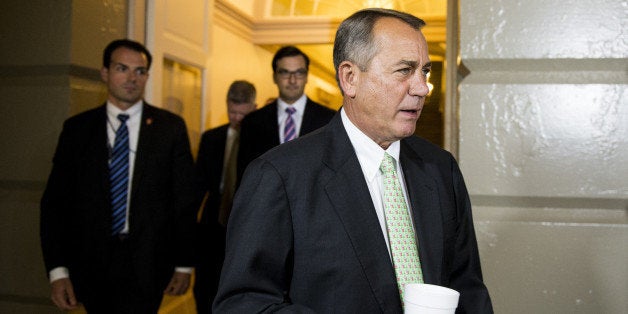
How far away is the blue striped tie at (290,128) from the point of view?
122 inches

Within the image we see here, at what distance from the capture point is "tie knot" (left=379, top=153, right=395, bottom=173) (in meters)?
1.40

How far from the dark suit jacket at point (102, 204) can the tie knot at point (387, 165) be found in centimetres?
143

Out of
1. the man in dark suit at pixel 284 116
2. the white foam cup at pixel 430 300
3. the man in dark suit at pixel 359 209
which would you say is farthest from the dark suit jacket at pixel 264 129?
the white foam cup at pixel 430 300

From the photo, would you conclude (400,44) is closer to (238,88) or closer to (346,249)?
(346,249)

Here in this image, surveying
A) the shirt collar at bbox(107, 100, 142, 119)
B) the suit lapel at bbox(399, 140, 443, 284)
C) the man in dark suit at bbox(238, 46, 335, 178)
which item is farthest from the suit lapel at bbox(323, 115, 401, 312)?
the man in dark suit at bbox(238, 46, 335, 178)

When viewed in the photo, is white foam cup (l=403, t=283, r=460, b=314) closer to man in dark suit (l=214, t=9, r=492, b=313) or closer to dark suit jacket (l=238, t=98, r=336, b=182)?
man in dark suit (l=214, t=9, r=492, b=313)

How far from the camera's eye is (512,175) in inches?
87.7

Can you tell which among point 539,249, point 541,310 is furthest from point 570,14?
point 541,310

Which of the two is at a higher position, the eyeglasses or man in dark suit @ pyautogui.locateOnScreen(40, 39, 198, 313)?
the eyeglasses

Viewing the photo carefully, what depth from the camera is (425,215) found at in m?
1.40

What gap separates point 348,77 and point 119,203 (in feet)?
4.81

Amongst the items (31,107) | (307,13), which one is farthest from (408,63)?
(307,13)

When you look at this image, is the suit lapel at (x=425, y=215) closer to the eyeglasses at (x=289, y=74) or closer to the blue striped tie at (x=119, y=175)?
the blue striped tie at (x=119, y=175)

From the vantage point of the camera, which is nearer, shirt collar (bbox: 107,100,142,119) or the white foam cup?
the white foam cup
